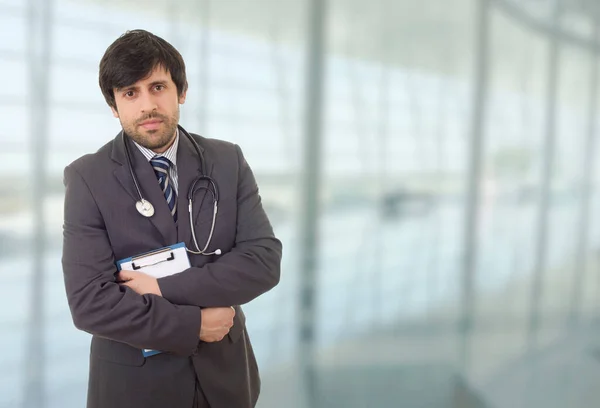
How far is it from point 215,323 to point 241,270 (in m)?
0.13

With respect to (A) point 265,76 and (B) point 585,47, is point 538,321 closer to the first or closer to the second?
(B) point 585,47

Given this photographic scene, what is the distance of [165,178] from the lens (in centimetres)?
136

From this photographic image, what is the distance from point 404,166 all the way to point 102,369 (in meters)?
2.02

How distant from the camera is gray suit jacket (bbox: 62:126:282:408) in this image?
3.95ft

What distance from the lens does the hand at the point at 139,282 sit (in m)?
1.25

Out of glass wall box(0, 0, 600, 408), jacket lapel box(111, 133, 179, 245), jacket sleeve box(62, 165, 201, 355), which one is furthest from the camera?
glass wall box(0, 0, 600, 408)

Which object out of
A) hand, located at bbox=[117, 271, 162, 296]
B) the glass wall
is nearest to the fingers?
hand, located at bbox=[117, 271, 162, 296]

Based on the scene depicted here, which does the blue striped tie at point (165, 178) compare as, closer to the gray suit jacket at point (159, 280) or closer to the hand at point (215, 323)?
the gray suit jacket at point (159, 280)

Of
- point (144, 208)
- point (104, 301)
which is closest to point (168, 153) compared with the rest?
point (144, 208)

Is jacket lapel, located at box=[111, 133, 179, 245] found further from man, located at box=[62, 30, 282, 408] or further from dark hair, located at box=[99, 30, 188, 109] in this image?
dark hair, located at box=[99, 30, 188, 109]

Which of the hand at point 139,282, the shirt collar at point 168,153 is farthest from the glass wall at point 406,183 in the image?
the hand at point 139,282

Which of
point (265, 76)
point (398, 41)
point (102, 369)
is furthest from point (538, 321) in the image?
point (102, 369)

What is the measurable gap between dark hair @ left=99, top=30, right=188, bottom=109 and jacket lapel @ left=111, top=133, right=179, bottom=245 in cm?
15

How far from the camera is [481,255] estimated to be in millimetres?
3080
